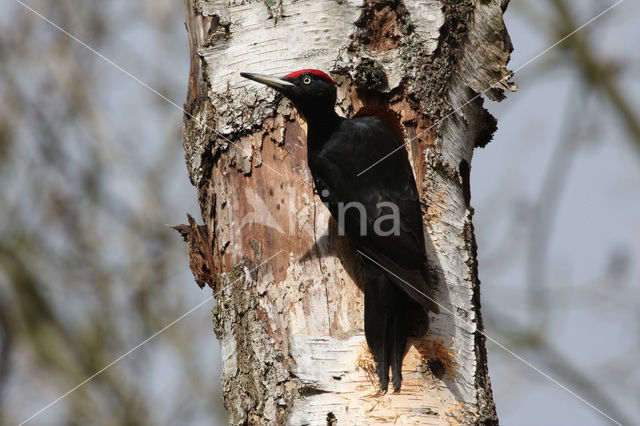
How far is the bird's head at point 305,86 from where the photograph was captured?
2.91m

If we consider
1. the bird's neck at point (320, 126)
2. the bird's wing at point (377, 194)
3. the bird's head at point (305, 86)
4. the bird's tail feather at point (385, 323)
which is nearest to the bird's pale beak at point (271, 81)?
the bird's head at point (305, 86)

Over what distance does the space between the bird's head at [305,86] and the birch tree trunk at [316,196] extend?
0.10 metres

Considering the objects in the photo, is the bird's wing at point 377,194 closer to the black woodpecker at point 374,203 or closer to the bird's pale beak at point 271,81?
the black woodpecker at point 374,203

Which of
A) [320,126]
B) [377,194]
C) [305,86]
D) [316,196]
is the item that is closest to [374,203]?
[377,194]

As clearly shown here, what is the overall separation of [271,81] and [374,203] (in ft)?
2.38

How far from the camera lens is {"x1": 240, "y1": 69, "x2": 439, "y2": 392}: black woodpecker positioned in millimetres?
2705

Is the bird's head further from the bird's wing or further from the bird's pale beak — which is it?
the bird's wing

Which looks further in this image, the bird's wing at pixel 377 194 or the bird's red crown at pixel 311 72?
the bird's red crown at pixel 311 72

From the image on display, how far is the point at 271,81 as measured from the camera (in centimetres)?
300

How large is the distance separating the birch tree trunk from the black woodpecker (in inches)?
2.8

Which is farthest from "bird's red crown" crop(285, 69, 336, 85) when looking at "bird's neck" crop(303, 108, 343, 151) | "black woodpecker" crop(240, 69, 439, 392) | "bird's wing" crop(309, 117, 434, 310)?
"bird's wing" crop(309, 117, 434, 310)

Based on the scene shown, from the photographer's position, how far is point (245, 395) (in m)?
2.70

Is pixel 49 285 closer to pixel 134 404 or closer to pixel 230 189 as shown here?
pixel 134 404

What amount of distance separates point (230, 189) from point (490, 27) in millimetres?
1562
